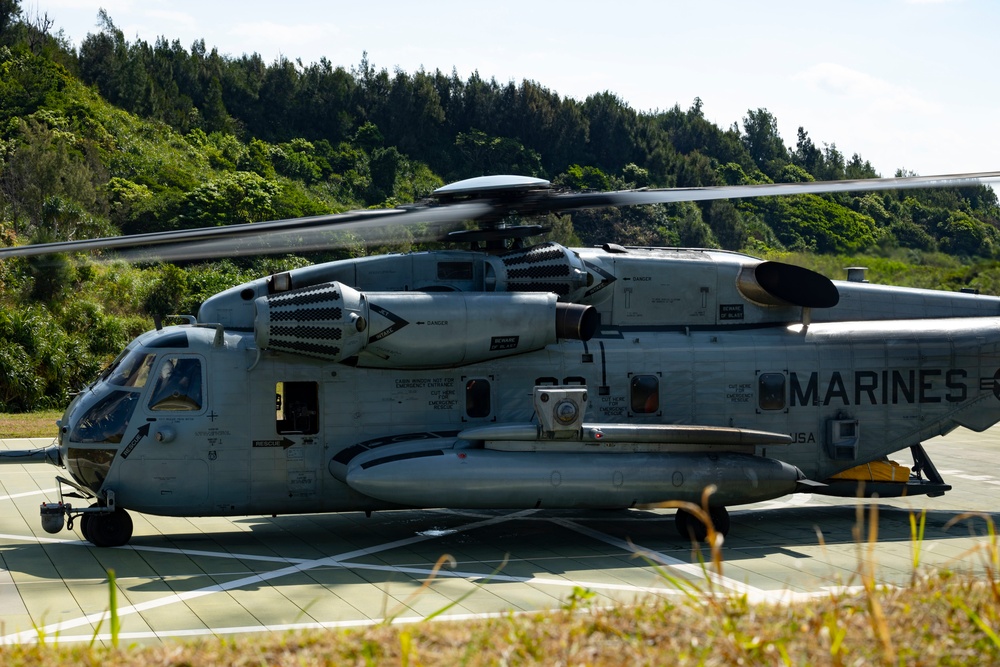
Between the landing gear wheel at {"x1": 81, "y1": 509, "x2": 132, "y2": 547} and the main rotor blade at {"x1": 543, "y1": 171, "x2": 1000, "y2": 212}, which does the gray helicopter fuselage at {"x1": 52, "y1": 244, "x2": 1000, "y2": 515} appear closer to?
the landing gear wheel at {"x1": 81, "y1": 509, "x2": 132, "y2": 547}

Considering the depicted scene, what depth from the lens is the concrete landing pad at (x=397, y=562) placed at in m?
8.73

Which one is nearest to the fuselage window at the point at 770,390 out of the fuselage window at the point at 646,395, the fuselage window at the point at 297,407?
the fuselage window at the point at 646,395

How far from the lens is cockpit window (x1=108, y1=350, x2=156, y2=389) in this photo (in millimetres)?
11227

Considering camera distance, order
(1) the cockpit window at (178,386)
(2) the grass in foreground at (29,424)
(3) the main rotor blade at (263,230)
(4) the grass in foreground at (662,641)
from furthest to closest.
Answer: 1. (2) the grass in foreground at (29,424)
2. (1) the cockpit window at (178,386)
3. (3) the main rotor blade at (263,230)
4. (4) the grass in foreground at (662,641)

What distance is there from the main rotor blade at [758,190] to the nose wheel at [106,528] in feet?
19.2

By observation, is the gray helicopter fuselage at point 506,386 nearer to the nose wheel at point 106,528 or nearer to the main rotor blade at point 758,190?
the nose wheel at point 106,528

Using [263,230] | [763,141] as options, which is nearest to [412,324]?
[263,230]

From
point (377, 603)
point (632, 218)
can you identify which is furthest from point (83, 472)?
point (632, 218)

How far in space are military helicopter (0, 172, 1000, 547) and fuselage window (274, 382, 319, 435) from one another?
0.02 meters

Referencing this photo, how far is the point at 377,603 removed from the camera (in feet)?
30.1

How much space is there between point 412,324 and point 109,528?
4.07 meters

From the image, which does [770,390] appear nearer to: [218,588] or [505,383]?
[505,383]

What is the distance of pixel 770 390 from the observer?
41.6 ft

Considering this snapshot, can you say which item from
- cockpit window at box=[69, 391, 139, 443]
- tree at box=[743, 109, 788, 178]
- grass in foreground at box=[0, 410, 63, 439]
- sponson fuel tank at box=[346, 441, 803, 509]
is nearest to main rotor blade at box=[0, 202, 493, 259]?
cockpit window at box=[69, 391, 139, 443]
